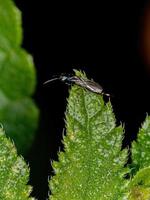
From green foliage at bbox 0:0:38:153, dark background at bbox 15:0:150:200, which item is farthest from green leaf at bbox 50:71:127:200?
dark background at bbox 15:0:150:200

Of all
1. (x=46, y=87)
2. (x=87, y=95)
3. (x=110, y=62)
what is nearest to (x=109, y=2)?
(x=110, y=62)

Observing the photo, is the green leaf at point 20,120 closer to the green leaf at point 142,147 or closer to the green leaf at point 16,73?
the green leaf at point 16,73

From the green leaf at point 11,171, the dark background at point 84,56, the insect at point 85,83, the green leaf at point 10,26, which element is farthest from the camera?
the dark background at point 84,56

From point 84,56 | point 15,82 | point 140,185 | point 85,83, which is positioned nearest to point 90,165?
point 140,185

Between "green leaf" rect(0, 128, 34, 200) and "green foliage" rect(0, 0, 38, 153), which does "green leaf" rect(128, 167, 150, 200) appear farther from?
"green foliage" rect(0, 0, 38, 153)

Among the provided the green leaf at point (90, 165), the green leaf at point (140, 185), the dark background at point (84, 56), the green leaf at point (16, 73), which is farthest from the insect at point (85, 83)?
the dark background at point (84, 56)

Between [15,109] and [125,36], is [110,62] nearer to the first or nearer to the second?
[125,36]
